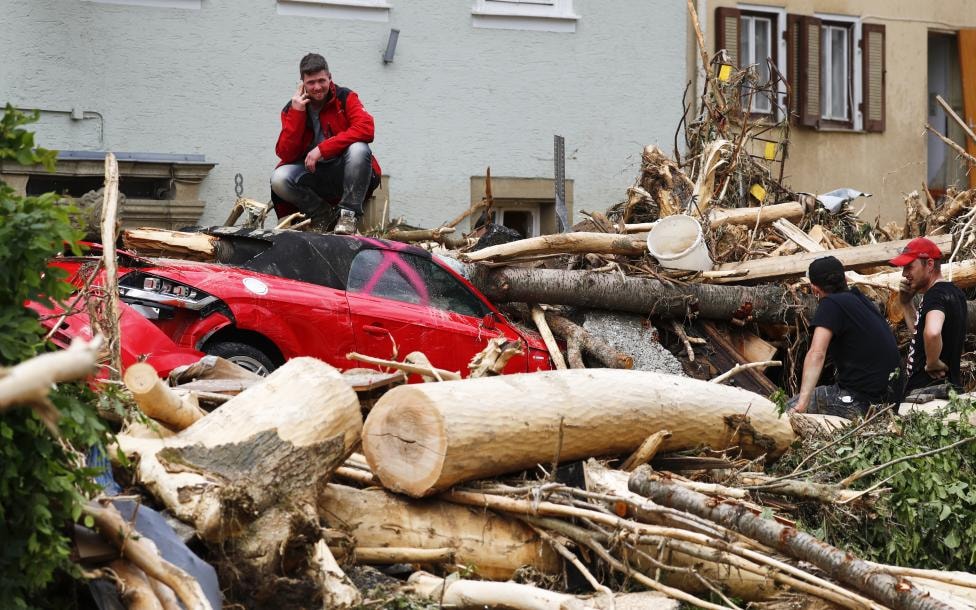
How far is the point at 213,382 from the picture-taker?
776cm

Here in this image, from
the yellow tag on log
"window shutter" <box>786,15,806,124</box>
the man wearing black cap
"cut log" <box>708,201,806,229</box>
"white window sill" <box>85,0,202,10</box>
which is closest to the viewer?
the man wearing black cap

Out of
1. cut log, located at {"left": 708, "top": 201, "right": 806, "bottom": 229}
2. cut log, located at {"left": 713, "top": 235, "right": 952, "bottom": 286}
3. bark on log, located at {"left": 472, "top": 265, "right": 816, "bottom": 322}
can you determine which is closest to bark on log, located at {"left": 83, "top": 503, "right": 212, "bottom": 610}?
bark on log, located at {"left": 472, "top": 265, "right": 816, "bottom": 322}

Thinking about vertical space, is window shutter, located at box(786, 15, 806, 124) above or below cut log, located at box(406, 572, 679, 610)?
above

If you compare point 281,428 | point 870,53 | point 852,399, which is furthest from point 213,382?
point 870,53

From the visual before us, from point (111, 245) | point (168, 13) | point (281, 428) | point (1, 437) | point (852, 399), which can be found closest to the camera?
point (1, 437)

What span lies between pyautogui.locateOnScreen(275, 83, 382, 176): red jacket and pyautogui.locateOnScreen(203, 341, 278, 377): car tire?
3.30 metres

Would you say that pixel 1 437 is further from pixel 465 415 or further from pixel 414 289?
pixel 414 289

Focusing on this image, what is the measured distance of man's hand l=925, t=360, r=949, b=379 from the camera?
32.2 feet

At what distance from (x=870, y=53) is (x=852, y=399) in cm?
1189

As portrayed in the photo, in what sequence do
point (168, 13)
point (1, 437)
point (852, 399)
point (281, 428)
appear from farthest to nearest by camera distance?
point (168, 13) < point (852, 399) < point (281, 428) < point (1, 437)

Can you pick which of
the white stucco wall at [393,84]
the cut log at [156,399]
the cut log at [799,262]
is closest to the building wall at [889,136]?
the white stucco wall at [393,84]

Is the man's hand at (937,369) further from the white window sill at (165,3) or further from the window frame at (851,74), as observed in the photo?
the window frame at (851,74)

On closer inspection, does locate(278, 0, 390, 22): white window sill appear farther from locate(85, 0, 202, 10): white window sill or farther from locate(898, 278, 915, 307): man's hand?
locate(898, 278, 915, 307): man's hand

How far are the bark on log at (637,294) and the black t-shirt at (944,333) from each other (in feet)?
8.32
